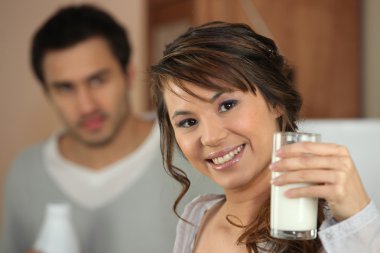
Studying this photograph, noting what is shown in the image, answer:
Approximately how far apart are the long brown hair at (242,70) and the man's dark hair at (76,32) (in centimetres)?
50

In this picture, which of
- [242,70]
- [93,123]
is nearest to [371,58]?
[93,123]

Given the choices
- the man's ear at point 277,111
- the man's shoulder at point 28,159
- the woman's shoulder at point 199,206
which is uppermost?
the man's ear at point 277,111

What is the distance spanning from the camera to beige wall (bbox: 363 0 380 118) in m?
1.42

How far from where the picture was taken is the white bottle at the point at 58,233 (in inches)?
34.0

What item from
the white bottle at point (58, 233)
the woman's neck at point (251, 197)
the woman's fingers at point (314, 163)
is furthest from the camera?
the white bottle at point (58, 233)

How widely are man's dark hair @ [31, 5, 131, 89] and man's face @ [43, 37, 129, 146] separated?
0.01 metres

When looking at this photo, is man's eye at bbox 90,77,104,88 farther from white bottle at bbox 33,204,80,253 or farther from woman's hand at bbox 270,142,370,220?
woman's hand at bbox 270,142,370,220

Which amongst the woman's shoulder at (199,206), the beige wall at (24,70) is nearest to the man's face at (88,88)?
the beige wall at (24,70)

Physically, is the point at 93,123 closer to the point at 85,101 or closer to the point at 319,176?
the point at 85,101

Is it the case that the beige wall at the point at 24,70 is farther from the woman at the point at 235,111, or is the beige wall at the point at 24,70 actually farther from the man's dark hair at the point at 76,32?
the woman at the point at 235,111

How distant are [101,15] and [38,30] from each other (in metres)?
0.13

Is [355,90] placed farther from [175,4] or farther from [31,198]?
[31,198]

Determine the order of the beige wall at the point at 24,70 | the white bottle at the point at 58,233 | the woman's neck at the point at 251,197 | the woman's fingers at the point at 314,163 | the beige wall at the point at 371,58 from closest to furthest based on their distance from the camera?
the woman's fingers at the point at 314,163, the woman's neck at the point at 251,197, the white bottle at the point at 58,233, the beige wall at the point at 24,70, the beige wall at the point at 371,58

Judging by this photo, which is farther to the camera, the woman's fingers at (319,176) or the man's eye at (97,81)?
the man's eye at (97,81)
